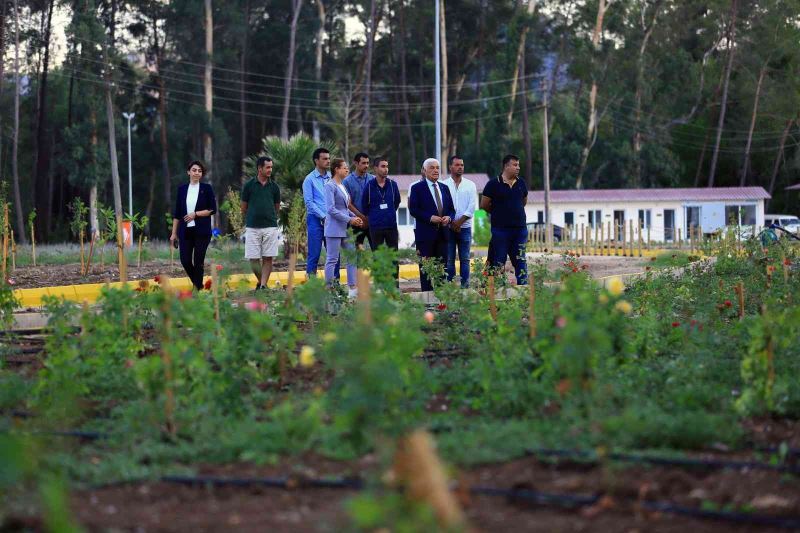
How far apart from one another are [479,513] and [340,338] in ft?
3.70

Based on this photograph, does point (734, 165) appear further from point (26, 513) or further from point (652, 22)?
point (26, 513)

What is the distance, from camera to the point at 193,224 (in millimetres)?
12453

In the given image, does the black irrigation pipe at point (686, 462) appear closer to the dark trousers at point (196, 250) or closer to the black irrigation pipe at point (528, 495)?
the black irrigation pipe at point (528, 495)

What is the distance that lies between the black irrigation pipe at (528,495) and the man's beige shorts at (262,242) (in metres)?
8.59

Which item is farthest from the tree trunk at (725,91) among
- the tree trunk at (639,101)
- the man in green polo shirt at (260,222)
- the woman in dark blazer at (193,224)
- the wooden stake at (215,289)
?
the wooden stake at (215,289)

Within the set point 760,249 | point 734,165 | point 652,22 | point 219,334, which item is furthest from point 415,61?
point 219,334

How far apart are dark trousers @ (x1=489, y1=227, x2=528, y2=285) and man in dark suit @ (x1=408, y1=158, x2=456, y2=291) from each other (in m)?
0.54

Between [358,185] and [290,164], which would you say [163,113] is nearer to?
[290,164]

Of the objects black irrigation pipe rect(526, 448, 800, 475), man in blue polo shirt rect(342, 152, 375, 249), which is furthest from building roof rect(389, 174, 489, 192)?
black irrigation pipe rect(526, 448, 800, 475)

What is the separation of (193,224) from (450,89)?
5103cm

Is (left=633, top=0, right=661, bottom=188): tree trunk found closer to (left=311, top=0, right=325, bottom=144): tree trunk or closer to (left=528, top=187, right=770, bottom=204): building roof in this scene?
(left=528, top=187, right=770, bottom=204): building roof

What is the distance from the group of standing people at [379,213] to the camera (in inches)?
489

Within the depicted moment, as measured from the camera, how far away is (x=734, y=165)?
64312 millimetres

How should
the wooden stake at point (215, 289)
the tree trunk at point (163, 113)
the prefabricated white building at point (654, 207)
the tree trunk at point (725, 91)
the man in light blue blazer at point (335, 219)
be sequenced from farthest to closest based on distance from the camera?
the tree trunk at point (725, 91), the tree trunk at point (163, 113), the prefabricated white building at point (654, 207), the man in light blue blazer at point (335, 219), the wooden stake at point (215, 289)
